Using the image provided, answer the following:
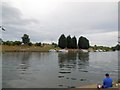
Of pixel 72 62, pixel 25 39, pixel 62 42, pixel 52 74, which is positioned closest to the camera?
pixel 52 74

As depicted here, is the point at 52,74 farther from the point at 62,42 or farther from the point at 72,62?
the point at 62,42

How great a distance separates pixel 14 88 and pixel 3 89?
60.2 inches

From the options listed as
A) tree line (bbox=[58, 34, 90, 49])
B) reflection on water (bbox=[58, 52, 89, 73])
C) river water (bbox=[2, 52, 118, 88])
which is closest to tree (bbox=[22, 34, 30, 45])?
tree line (bbox=[58, 34, 90, 49])

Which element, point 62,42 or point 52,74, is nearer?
point 52,74

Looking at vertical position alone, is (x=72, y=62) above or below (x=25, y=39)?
Answer: below

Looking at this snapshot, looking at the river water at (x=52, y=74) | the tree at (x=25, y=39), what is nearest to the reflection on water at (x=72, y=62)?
the river water at (x=52, y=74)

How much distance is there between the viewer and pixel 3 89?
29703mm

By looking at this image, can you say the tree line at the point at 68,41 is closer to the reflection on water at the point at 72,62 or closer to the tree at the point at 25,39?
the tree at the point at 25,39

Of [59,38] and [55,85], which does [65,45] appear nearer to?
[59,38]

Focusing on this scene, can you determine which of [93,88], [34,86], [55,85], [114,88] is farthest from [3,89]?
[114,88]

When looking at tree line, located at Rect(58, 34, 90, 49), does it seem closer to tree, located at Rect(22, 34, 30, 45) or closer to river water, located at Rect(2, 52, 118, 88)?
tree, located at Rect(22, 34, 30, 45)

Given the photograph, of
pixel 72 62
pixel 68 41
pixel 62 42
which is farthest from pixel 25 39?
pixel 72 62

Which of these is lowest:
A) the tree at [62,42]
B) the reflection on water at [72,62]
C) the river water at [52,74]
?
the river water at [52,74]

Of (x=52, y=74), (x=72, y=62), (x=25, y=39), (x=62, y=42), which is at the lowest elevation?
(x=52, y=74)
